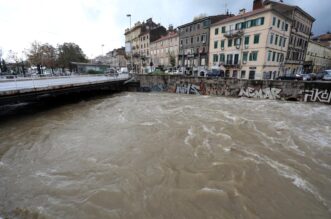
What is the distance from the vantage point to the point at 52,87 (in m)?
14.6

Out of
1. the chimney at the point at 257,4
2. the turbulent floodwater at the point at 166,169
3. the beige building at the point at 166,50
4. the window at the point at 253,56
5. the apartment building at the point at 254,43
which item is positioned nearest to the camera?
the turbulent floodwater at the point at 166,169

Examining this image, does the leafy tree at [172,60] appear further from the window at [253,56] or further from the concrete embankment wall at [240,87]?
the window at [253,56]

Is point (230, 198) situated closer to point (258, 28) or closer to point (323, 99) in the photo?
point (323, 99)

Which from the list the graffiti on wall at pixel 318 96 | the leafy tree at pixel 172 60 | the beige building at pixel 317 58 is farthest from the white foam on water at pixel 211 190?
the beige building at pixel 317 58

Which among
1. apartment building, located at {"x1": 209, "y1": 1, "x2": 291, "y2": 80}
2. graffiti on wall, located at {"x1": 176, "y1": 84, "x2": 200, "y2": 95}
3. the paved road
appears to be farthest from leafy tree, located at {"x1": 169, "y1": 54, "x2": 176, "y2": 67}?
the paved road

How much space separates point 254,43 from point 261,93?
1265 cm

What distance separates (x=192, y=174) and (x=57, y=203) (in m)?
4.01

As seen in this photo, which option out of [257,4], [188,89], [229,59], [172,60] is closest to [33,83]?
[188,89]

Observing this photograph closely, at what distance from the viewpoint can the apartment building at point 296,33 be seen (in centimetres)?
3162

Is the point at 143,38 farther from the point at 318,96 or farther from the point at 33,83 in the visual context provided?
the point at 318,96

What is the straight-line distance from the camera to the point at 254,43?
91.9 feet

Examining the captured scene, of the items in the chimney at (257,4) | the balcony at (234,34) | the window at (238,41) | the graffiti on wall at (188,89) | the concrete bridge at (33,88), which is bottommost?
the graffiti on wall at (188,89)

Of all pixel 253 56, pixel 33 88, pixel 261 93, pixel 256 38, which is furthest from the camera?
pixel 253 56

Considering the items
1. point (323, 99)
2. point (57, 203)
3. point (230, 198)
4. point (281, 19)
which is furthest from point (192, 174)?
point (281, 19)
